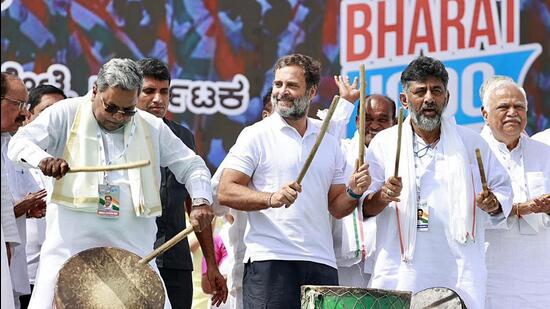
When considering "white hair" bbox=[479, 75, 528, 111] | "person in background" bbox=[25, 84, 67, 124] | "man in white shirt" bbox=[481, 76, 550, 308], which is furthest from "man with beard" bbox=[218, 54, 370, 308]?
"person in background" bbox=[25, 84, 67, 124]

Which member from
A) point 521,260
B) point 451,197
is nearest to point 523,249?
point 521,260

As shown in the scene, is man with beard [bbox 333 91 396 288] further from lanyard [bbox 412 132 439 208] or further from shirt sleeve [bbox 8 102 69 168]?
shirt sleeve [bbox 8 102 69 168]

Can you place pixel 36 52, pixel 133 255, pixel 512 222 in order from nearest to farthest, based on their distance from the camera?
pixel 133 255 < pixel 512 222 < pixel 36 52

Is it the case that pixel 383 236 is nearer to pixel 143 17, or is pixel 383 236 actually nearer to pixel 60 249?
pixel 60 249

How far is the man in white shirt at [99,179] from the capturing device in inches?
270

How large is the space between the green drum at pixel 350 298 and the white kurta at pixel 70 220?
81cm

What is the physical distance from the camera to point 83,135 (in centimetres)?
695

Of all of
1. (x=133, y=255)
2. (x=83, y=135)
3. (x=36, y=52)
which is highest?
(x=36, y=52)

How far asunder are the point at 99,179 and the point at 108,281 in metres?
0.54

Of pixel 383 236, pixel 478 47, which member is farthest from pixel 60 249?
pixel 478 47

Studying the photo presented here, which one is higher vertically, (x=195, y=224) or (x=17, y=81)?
(x=17, y=81)

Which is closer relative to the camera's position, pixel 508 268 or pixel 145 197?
pixel 145 197

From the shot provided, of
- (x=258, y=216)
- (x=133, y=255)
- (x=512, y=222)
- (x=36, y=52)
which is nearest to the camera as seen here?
(x=133, y=255)

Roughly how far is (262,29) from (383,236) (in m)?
3.22
